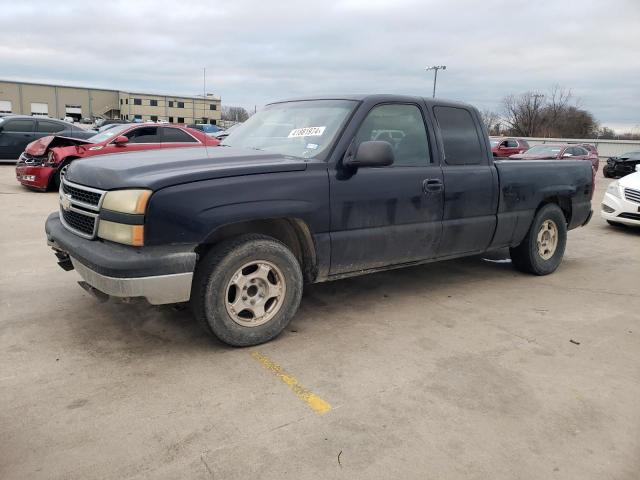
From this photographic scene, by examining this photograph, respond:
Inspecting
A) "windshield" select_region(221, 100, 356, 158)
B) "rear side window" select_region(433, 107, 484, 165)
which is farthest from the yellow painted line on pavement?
"rear side window" select_region(433, 107, 484, 165)

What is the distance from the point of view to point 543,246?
5.91 meters

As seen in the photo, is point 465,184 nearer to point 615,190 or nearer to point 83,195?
point 83,195

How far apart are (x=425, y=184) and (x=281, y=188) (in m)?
1.44

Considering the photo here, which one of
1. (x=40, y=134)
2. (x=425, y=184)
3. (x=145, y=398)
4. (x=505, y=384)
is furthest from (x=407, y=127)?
(x=40, y=134)

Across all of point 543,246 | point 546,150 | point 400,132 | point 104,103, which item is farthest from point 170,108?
point 400,132

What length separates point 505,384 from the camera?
3.24m

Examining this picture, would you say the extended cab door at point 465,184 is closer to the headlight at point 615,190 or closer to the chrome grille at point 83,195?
the chrome grille at point 83,195

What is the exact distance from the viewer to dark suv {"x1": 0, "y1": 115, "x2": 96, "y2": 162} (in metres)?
14.9

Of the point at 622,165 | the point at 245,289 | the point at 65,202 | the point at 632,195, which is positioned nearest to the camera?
the point at 245,289

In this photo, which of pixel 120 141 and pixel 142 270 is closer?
pixel 142 270

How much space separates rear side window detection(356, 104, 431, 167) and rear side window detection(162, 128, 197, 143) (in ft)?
26.4

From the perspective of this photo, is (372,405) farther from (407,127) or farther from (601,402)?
(407,127)

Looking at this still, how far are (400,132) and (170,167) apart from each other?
2.01 m

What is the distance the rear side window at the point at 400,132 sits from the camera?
167 inches
